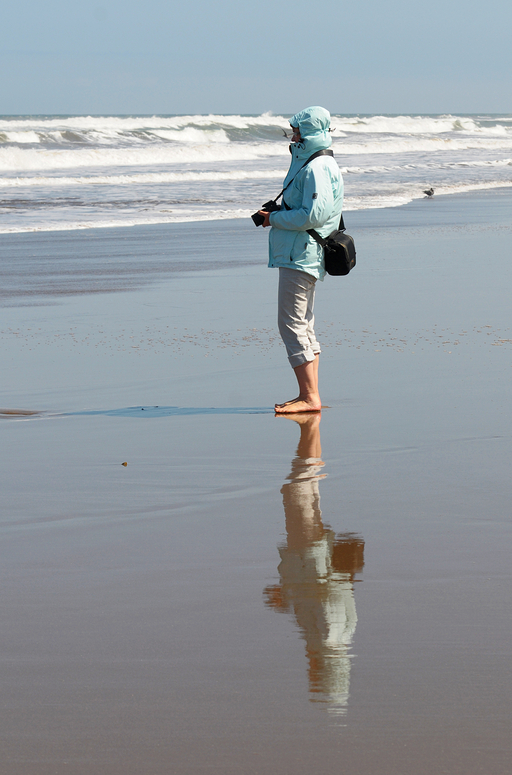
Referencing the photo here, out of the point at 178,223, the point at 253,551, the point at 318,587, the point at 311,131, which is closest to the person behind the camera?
the point at 318,587

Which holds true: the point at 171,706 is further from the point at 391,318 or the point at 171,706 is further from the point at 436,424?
the point at 391,318

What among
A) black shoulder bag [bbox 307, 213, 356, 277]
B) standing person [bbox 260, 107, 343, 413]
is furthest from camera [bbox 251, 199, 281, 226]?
black shoulder bag [bbox 307, 213, 356, 277]

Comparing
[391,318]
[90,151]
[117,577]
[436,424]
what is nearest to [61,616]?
[117,577]

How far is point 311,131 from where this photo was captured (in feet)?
15.8

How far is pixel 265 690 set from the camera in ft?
7.19

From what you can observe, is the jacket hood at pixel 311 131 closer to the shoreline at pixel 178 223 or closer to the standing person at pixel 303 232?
the standing person at pixel 303 232

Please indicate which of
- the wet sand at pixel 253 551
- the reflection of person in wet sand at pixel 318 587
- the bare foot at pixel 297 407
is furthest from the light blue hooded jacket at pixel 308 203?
the reflection of person in wet sand at pixel 318 587

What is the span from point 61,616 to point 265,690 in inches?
27.2

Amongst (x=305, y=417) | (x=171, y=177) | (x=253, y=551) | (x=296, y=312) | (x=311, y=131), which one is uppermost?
(x=171, y=177)

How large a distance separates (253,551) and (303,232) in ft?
7.75

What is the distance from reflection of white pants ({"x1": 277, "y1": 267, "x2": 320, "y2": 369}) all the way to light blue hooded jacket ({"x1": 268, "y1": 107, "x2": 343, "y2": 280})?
7 cm

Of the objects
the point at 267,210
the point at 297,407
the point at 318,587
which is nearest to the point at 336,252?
the point at 267,210

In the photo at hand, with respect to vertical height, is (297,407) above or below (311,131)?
below

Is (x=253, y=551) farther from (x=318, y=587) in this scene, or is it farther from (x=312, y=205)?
(x=312, y=205)
